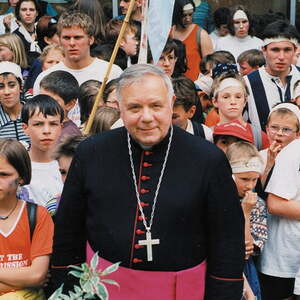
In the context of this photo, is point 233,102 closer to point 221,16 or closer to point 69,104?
point 69,104

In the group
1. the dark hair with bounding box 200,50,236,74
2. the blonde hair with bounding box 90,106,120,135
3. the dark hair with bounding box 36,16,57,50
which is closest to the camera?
the blonde hair with bounding box 90,106,120,135

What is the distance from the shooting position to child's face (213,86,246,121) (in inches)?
225

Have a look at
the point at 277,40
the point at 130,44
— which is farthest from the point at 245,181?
the point at 130,44

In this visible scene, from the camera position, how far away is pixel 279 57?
6.36 meters

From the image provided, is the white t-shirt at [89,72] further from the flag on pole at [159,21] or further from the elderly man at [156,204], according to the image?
the elderly man at [156,204]

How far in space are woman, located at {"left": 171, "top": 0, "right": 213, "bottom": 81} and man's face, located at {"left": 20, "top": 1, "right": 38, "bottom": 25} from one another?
1.61 meters

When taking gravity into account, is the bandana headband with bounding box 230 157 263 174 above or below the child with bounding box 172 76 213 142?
below

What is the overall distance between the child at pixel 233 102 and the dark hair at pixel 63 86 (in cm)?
103

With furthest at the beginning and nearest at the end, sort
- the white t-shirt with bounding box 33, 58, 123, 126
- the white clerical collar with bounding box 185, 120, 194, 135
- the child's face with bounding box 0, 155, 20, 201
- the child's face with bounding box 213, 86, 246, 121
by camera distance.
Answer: the white t-shirt with bounding box 33, 58, 123, 126 < the child's face with bounding box 213, 86, 246, 121 < the white clerical collar with bounding box 185, 120, 194, 135 < the child's face with bounding box 0, 155, 20, 201

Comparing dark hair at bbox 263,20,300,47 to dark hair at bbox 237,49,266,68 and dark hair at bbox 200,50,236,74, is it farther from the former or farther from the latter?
dark hair at bbox 237,49,266,68

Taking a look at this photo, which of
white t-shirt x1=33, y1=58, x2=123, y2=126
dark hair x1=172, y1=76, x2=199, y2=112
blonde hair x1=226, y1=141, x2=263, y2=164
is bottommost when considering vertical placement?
blonde hair x1=226, y1=141, x2=263, y2=164

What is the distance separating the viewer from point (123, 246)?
3.34m

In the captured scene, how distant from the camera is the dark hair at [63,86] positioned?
19.2 ft

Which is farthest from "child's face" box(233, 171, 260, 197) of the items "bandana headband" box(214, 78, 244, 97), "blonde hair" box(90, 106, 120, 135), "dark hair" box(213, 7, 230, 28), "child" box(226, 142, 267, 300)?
"dark hair" box(213, 7, 230, 28)
